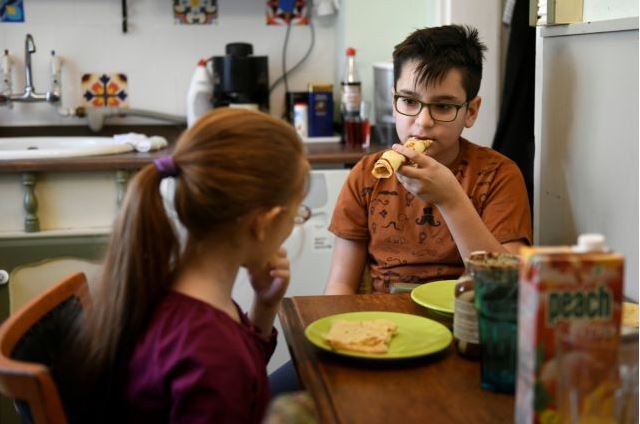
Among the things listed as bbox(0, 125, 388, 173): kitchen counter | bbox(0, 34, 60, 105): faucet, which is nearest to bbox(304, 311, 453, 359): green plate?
bbox(0, 125, 388, 173): kitchen counter

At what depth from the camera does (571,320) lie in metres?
0.75

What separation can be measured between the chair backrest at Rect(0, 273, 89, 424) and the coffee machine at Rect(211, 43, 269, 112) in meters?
1.67

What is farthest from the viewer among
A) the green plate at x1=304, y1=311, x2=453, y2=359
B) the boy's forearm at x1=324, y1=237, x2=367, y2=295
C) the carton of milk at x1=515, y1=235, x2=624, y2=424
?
the boy's forearm at x1=324, y1=237, x2=367, y2=295

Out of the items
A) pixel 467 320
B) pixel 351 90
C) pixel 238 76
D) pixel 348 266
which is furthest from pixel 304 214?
pixel 467 320

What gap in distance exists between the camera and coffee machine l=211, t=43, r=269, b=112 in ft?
9.16

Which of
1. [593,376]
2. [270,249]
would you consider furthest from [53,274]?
[593,376]

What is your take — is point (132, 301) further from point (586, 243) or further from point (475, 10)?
point (475, 10)

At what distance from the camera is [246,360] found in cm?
99

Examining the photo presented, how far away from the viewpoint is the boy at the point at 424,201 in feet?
5.29

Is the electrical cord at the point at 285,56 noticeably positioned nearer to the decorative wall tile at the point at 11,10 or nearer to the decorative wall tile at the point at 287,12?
the decorative wall tile at the point at 287,12

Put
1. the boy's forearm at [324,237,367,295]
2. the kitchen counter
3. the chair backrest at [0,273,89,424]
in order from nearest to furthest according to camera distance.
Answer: the chair backrest at [0,273,89,424] → the boy's forearm at [324,237,367,295] → the kitchen counter

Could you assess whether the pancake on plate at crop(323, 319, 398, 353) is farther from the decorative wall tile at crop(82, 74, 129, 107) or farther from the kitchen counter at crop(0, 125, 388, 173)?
the decorative wall tile at crop(82, 74, 129, 107)

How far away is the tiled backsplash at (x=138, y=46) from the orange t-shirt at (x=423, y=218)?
1452mm

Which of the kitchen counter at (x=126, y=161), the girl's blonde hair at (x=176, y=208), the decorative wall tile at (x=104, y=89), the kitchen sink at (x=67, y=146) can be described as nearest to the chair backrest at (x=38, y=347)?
the girl's blonde hair at (x=176, y=208)
